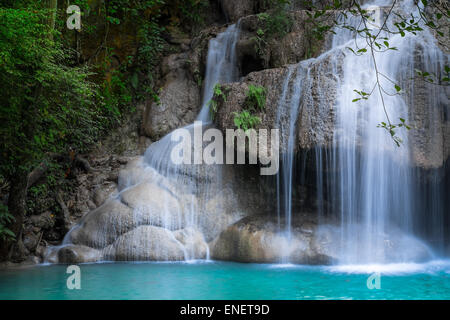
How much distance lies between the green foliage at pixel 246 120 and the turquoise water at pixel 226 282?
3.04 m

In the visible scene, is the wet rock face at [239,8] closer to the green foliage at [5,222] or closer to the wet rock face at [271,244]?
the wet rock face at [271,244]

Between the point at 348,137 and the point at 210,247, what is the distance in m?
3.90

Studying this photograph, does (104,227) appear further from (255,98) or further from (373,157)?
(373,157)

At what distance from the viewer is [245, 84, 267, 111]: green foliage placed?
9.23 metres

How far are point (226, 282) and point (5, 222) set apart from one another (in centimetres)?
461

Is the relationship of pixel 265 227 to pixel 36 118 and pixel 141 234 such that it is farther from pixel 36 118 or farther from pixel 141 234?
pixel 36 118

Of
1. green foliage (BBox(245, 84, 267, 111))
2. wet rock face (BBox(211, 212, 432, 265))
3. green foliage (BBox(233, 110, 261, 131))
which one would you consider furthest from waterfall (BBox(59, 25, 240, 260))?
green foliage (BBox(245, 84, 267, 111))

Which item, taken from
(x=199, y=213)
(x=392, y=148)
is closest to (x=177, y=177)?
(x=199, y=213)

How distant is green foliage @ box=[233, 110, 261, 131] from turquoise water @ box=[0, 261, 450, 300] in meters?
3.04

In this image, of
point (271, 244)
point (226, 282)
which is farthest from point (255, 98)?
point (226, 282)

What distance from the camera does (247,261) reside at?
8.43 m

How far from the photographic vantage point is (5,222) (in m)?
7.74

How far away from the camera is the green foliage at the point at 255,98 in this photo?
9.23 metres

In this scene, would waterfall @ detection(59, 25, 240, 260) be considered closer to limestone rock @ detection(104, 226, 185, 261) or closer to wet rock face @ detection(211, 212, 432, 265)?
limestone rock @ detection(104, 226, 185, 261)
